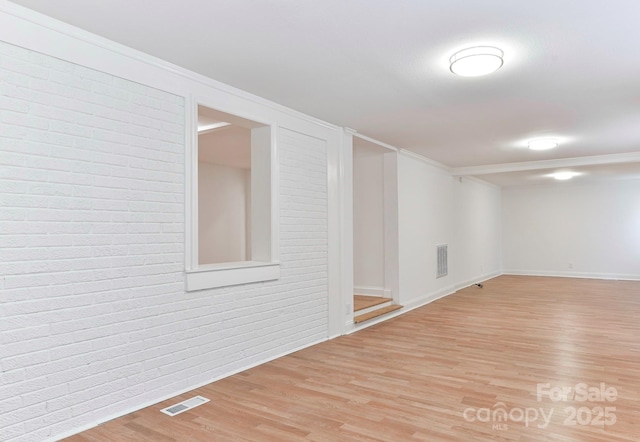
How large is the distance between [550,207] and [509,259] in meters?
1.74

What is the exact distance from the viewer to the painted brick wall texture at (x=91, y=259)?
236cm

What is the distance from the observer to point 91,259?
2691mm

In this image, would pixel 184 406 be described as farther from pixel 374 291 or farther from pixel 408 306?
pixel 408 306

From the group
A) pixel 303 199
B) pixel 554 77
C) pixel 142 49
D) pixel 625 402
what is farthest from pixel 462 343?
pixel 142 49

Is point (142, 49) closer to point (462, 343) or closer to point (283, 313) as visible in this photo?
point (283, 313)

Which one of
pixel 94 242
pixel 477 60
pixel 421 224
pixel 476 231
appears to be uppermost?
pixel 477 60

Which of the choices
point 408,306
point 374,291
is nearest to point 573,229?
point 408,306

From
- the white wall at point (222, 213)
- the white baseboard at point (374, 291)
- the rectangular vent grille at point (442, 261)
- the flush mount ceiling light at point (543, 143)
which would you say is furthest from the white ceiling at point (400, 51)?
the white wall at point (222, 213)

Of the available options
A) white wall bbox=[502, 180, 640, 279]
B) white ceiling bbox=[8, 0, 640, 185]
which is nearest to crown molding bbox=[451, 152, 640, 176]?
white ceiling bbox=[8, 0, 640, 185]

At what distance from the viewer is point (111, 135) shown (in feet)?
9.26

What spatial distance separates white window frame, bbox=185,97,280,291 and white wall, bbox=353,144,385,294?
2.63m

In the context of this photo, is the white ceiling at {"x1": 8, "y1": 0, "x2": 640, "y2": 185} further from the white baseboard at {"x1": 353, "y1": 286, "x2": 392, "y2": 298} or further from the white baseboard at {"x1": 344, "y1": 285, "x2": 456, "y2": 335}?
the white baseboard at {"x1": 353, "y1": 286, "x2": 392, "y2": 298}

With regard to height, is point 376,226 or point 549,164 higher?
point 549,164

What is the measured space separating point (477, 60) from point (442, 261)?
540cm
